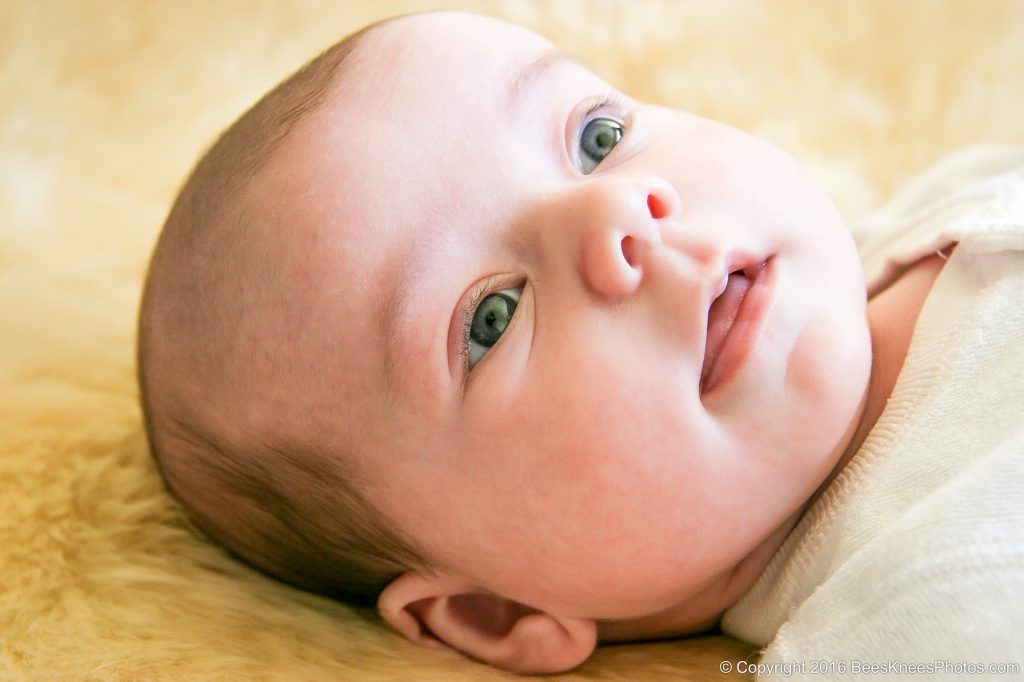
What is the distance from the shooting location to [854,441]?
1.23m

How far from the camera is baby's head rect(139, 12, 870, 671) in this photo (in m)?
1.07

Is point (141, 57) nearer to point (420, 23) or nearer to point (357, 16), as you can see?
point (357, 16)

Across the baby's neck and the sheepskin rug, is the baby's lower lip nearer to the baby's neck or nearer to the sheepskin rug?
the baby's neck

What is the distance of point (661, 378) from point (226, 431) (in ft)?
1.68

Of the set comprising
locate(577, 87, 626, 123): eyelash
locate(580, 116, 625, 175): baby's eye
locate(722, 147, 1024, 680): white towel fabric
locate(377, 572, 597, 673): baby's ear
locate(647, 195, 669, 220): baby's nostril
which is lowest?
locate(377, 572, 597, 673): baby's ear

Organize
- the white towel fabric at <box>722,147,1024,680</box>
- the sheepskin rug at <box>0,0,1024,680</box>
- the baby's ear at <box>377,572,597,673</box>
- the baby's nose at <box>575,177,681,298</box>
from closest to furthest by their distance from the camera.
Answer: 1. the white towel fabric at <box>722,147,1024,680</box>
2. the baby's nose at <box>575,177,681,298</box>
3. the baby's ear at <box>377,572,597,673</box>
4. the sheepskin rug at <box>0,0,1024,680</box>

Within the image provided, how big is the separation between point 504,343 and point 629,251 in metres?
0.17

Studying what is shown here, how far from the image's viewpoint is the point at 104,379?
1.58 metres

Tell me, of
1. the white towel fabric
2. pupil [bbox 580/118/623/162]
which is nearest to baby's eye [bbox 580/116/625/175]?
pupil [bbox 580/118/623/162]

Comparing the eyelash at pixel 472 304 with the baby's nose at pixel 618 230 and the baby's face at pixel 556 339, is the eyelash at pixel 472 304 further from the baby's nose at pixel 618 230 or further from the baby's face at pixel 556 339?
the baby's nose at pixel 618 230

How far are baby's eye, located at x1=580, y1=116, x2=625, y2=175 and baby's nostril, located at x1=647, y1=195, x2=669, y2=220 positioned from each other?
0.16 m

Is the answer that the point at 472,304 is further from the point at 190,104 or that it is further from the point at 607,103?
the point at 190,104

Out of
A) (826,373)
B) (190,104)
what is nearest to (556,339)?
(826,373)

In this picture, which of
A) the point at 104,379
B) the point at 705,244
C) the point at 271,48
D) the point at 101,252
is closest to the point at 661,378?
the point at 705,244
